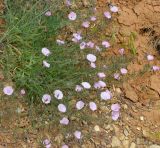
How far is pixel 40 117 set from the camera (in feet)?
10.9

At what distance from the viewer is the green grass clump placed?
339 cm

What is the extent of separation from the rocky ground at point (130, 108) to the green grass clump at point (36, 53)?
0.15 metres

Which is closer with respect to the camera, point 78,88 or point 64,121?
point 64,121

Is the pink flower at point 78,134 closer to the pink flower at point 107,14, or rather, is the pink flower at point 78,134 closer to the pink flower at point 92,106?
the pink flower at point 92,106

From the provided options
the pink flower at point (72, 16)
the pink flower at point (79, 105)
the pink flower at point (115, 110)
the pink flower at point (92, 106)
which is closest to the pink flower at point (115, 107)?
the pink flower at point (115, 110)

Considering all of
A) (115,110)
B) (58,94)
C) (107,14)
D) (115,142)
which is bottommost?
(115,142)

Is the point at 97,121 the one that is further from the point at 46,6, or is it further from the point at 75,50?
the point at 46,6

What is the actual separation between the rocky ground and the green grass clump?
0.15 m

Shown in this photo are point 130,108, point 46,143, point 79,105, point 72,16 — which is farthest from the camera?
point 72,16

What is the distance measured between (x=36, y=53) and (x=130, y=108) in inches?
30.3

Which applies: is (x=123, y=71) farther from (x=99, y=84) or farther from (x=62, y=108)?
(x=62, y=108)

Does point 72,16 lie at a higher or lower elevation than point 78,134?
higher

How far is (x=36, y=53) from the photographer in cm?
356

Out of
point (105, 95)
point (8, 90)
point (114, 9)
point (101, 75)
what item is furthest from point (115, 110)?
point (114, 9)
